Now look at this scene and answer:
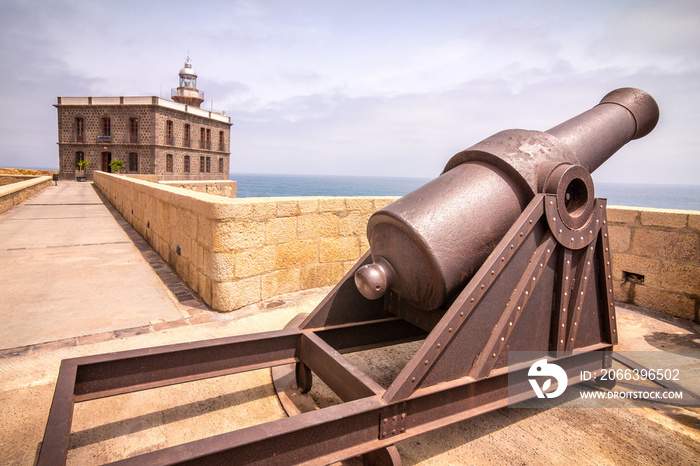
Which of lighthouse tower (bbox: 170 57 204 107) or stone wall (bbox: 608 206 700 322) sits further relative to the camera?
lighthouse tower (bbox: 170 57 204 107)

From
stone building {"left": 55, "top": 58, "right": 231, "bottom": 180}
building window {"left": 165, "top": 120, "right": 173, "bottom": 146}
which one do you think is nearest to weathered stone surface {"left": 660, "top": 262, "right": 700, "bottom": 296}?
stone building {"left": 55, "top": 58, "right": 231, "bottom": 180}

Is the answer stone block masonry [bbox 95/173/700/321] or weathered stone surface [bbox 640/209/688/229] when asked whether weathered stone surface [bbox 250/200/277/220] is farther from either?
weathered stone surface [bbox 640/209/688/229]

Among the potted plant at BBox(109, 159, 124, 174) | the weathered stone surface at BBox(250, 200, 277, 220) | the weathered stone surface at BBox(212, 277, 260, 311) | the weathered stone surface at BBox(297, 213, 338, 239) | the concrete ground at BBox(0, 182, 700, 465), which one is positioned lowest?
the concrete ground at BBox(0, 182, 700, 465)

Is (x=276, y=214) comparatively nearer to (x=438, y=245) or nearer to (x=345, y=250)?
(x=345, y=250)

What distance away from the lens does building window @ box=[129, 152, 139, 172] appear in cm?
3947

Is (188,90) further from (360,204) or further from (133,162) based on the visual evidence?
(360,204)

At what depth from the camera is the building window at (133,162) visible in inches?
1554

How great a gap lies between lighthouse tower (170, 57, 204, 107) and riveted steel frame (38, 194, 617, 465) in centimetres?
5079

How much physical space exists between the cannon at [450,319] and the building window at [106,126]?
44.0 meters

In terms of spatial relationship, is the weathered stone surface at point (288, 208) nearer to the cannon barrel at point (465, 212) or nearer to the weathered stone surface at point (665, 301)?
the cannon barrel at point (465, 212)

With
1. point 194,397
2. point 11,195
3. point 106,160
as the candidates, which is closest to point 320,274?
point 194,397

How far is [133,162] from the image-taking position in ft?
131

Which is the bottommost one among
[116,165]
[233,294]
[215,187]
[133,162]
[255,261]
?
[233,294]

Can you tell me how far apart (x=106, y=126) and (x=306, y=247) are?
139 feet
